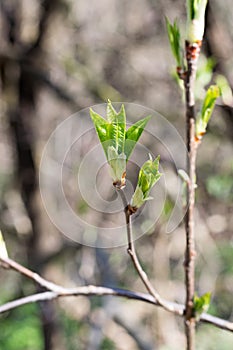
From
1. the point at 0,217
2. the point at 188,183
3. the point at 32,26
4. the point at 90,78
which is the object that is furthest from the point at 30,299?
the point at 0,217

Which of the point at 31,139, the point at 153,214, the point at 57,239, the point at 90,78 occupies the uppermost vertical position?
the point at 90,78

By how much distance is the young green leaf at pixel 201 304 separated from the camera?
1.76 feet

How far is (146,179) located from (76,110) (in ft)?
4.97

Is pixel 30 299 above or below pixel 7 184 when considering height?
above

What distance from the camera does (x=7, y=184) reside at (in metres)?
2.91

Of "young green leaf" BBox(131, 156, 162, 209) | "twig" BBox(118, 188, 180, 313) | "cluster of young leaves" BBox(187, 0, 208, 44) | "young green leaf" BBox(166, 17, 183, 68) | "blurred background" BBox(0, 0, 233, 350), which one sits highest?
"cluster of young leaves" BBox(187, 0, 208, 44)

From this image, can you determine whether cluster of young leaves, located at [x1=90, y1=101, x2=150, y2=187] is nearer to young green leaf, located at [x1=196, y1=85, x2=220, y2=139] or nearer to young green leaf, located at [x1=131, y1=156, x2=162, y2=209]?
young green leaf, located at [x1=131, y1=156, x2=162, y2=209]

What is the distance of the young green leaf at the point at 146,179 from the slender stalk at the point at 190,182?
61 mm

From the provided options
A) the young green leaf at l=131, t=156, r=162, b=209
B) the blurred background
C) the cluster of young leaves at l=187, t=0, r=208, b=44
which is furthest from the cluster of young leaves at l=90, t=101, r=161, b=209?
the blurred background

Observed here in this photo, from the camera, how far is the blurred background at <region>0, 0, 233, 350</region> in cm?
176

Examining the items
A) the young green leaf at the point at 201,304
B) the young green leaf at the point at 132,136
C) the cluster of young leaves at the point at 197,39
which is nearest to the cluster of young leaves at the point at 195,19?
the cluster of young leaves at the point at 197,39

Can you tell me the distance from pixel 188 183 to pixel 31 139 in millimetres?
1381

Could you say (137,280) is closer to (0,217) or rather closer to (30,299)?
(0,217)

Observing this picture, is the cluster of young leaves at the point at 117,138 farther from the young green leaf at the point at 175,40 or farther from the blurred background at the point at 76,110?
the blurred background at the point at 76,110
